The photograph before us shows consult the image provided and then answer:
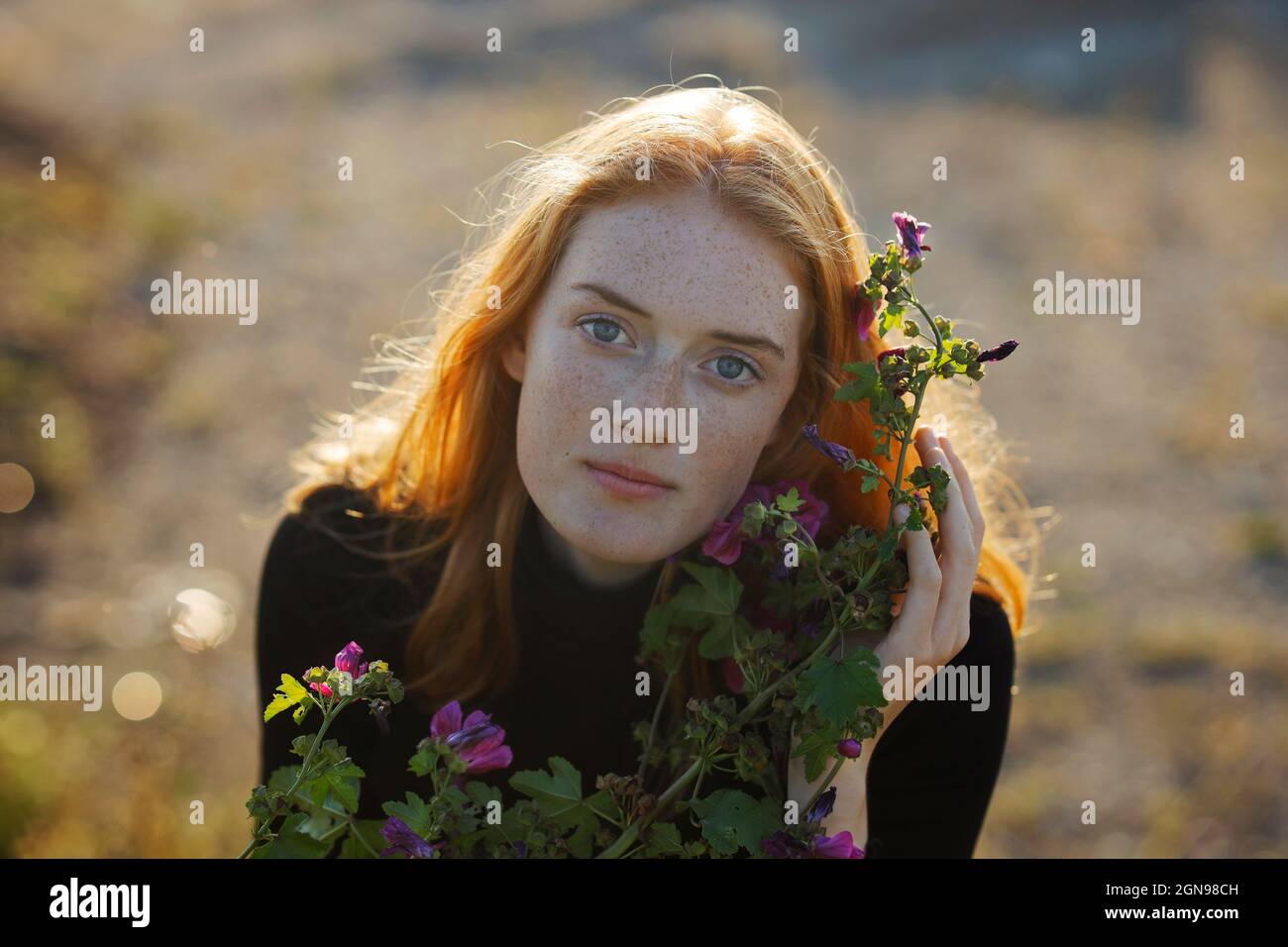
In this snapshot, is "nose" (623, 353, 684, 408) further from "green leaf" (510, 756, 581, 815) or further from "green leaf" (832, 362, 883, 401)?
"green leaf" (510, 756, 581, 815)

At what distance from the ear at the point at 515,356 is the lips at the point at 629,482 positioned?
1.27ft

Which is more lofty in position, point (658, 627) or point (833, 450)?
point (833, 450)

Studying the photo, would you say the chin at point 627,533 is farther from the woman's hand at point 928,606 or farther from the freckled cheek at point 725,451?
the woman's hand at point 928,606

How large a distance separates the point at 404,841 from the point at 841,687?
1.92ft

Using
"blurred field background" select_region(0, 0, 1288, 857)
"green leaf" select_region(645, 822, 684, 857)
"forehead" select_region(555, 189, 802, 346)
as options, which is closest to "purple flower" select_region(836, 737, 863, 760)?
"green leaf" select_region(645, 822, 684, 857)

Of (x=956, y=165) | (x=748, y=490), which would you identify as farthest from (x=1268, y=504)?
(x=748, y=490)

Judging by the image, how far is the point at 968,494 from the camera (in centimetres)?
202

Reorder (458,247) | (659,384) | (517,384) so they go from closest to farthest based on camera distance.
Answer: (659,384) → (517,384) → (458,247)

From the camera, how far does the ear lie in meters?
2.35

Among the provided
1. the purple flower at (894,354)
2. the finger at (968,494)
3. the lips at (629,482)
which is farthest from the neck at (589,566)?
the purple flower at (894,354)

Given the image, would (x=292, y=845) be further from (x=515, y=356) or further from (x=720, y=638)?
(x=515, y=356)

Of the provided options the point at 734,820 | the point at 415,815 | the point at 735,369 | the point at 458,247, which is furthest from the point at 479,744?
the point at 458,247

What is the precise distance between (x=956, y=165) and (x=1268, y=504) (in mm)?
4583

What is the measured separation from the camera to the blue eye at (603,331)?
2.05m
